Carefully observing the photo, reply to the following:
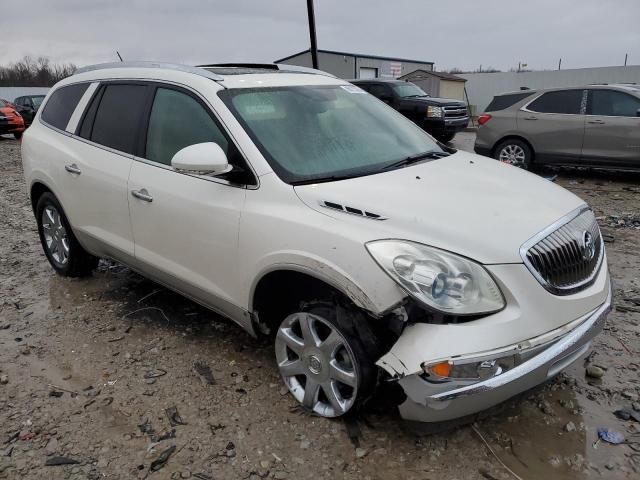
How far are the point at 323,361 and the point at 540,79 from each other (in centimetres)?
2648

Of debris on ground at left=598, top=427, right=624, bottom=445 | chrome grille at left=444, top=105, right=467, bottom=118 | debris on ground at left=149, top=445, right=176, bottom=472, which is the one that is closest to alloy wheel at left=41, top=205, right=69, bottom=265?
debris on ground at left=149, top=445, right=176, bottom=472

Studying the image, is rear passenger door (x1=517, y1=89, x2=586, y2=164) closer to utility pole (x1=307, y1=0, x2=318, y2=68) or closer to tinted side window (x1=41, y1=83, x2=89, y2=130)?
utility pole (x1=307, y1=0, x2=318, y2=68)

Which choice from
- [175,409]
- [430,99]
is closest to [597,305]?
[175,409]

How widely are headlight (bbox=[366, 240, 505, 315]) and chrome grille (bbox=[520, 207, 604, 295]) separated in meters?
0.24

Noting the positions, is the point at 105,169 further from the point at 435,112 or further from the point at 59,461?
the point at 435,112

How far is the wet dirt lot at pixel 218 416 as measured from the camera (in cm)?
243

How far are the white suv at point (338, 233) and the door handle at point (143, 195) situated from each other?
1 cm

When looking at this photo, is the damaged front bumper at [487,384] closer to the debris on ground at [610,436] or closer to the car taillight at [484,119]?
the debris on ground at [610,436]

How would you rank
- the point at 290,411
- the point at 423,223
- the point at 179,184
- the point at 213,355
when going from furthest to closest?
the point at 213,355 < the point at 179,184 < the point at 290,411 < the point at 423,223

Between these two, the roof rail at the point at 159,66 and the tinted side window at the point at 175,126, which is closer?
the tinted side window at the point at 175,126

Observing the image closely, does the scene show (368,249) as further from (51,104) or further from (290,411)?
(51,104)

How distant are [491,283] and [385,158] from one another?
4.01 feet

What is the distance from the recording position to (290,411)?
282 centimetres

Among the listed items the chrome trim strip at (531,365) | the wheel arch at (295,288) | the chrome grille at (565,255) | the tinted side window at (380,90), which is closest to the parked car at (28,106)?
the tinted side window at (380,90)
